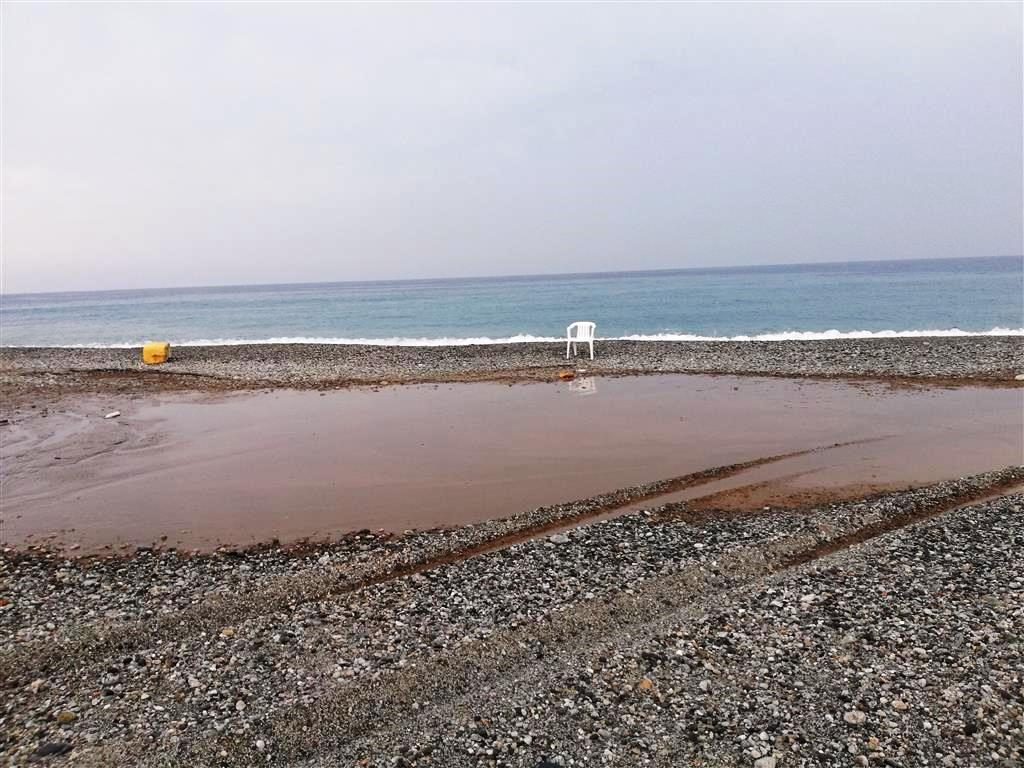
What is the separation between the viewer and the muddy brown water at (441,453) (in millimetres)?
9875

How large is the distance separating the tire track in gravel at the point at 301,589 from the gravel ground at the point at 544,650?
4 centimetres

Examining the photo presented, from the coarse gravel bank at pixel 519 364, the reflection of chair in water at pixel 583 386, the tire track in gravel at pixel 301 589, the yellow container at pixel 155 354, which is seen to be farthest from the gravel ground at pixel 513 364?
the tire track in gravel at pixel 301 589

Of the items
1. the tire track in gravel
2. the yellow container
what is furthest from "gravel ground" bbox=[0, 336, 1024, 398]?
the tire track in gravel

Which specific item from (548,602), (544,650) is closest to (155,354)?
(548,602)

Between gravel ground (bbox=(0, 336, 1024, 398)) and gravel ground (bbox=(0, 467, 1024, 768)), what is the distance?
13.6 meters

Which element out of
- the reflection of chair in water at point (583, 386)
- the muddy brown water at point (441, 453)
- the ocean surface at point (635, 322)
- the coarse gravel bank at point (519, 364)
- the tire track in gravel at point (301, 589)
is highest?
the ocean surface at point (635, 322)

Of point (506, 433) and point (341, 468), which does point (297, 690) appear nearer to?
point (341, 468)

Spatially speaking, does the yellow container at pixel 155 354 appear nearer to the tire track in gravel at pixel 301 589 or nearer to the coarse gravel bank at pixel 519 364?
the coarse gravel bank at pixel 519 364

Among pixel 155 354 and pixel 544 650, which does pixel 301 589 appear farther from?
pixel 155 354

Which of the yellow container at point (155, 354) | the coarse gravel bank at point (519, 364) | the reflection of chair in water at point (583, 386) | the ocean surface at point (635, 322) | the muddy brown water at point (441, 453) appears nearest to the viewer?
the muddy brown water at point (441, 453)

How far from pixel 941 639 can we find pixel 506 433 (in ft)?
31.3

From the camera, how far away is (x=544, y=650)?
5.92 metres

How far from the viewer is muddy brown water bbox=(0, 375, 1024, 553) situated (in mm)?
9875

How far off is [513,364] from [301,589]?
1803cm
